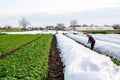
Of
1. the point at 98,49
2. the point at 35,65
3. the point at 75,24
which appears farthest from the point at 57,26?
the point at 35,65

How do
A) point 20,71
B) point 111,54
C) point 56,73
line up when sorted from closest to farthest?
point 20,71 < point 56,73 < point 111,54

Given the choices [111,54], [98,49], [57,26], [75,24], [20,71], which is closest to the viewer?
[20,71]

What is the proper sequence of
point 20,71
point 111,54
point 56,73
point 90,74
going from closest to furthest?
1. point 90,74
2. point 20,71
3. point 56,73
4. point 111,54

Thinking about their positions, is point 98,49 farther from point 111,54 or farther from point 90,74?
point 90,74

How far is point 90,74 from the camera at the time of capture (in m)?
8.66

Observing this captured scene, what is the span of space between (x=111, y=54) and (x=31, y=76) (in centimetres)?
1102

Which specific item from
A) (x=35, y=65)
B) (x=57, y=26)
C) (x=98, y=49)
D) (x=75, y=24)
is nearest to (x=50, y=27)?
(x=57, y=26)

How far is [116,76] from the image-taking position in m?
9.23

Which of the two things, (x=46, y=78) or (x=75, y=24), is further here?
(x=75, y=24)

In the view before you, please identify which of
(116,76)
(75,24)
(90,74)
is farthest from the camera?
(75,24)

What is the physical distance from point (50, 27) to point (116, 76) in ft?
575

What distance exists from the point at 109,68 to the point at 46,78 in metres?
2.66

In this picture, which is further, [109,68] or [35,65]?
[35,65]

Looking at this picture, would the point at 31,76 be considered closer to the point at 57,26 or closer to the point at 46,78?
the point at 46,78
